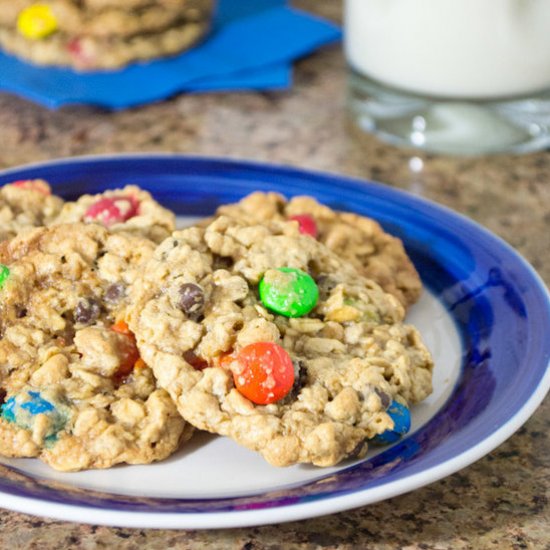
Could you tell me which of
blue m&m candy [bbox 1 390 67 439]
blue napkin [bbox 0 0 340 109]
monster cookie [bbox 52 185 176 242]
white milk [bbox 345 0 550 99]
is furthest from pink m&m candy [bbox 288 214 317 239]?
blue napkin [bbox 0 0 340 109]

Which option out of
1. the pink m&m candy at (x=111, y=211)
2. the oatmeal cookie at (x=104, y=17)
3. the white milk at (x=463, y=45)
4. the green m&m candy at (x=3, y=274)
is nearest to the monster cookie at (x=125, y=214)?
the pink m&m candy at (x=111, y=211)

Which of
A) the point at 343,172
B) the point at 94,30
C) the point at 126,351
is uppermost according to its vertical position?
the point at 126,351

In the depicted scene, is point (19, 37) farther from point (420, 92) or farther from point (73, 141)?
point (420, 92)

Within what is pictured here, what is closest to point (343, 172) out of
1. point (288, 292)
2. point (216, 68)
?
point (216, 68)

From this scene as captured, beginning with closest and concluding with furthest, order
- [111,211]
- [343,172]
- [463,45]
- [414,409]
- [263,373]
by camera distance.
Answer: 1. [263,373]
2. [414,409]
3. [111,211]
4. [463,45]
5. [343,172]

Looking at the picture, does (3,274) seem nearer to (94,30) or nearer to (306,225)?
(306,225)

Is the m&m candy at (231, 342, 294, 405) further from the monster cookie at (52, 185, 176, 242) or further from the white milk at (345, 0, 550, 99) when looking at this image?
the white milk at (345, 0, 550, 99)
